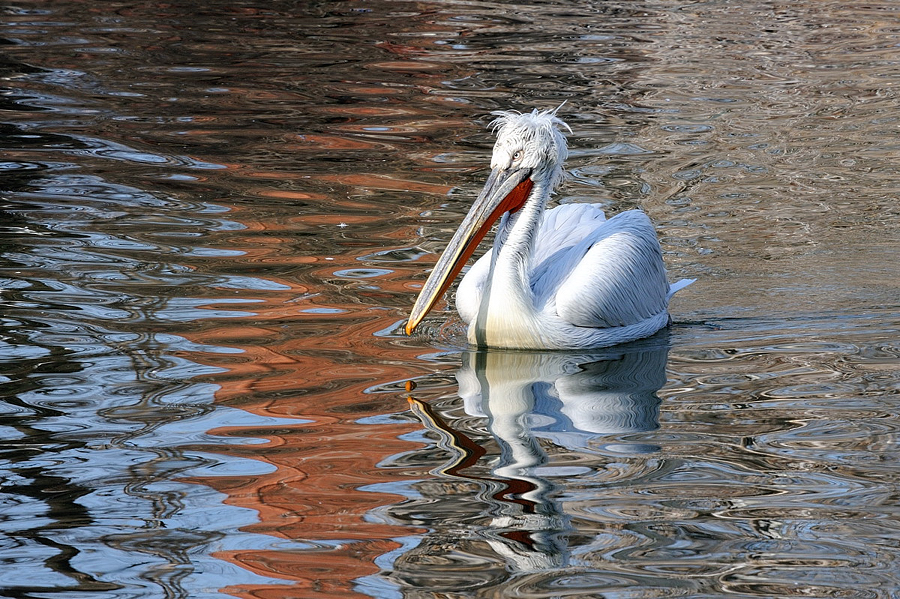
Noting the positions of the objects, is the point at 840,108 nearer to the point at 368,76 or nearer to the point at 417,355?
the point at 368,76

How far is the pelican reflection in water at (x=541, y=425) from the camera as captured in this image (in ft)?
10.6

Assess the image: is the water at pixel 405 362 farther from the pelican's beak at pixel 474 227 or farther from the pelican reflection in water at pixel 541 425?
the pelican's beak at pixel 474 227

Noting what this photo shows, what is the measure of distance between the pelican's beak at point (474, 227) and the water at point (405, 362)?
25cm

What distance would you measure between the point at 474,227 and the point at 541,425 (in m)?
1.03

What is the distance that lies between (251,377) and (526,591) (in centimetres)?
181

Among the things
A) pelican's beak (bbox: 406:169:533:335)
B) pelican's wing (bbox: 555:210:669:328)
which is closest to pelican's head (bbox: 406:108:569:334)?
pelican's beak (bbox: 406:169:533:335)

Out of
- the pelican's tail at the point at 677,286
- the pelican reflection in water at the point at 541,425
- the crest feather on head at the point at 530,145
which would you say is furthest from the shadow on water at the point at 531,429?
the crest feather on head at the point at 530,145

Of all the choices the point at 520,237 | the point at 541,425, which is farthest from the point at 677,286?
the point at 541,425

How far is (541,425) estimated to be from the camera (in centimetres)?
402

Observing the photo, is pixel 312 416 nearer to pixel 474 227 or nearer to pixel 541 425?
pixel 541 425

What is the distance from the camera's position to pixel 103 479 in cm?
353

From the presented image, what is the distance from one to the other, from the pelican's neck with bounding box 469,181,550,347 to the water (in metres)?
0.09

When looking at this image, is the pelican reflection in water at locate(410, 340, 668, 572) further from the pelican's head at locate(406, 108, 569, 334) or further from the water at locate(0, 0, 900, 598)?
the pelican's head at locate(406, 108, 569, 334)

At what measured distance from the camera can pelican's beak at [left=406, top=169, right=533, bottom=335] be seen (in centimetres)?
464
